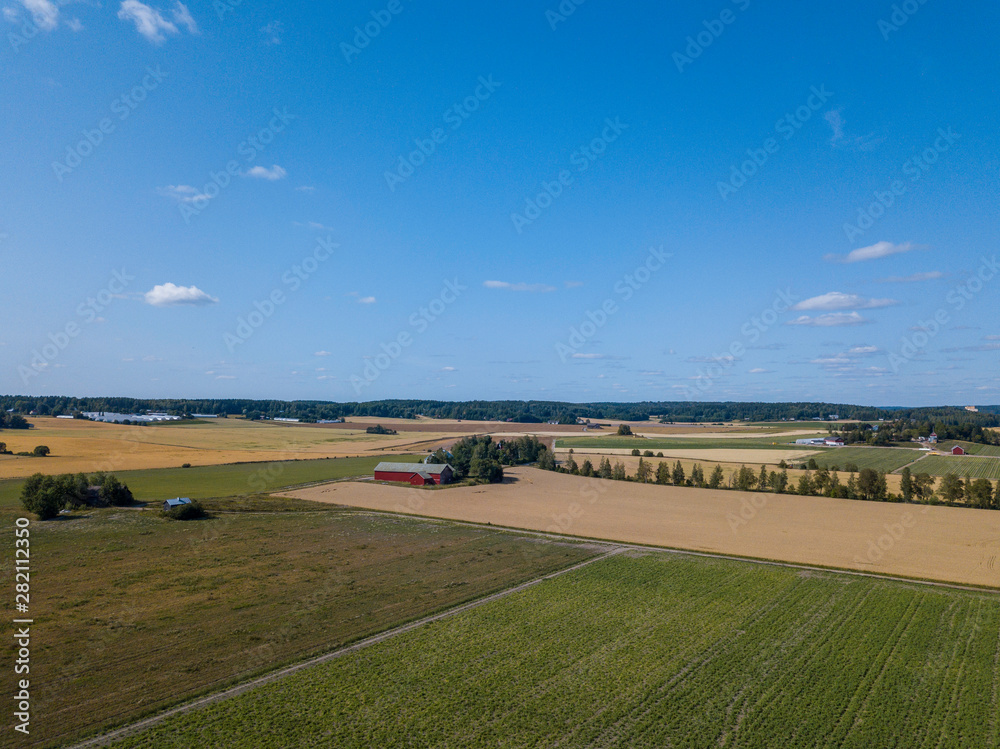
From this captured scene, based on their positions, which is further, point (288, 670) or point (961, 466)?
A: point (961, 466)

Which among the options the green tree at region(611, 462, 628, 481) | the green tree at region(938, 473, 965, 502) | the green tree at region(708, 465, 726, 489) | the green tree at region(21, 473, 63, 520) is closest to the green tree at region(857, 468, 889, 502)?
the green tree at region(938, 473, 965, 502)

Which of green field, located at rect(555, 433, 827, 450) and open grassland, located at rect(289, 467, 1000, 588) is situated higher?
green field, located at rect(555, 433, 827, 450)

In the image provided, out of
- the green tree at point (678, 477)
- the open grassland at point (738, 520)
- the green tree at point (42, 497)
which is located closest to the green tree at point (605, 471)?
the open grassland at point (738, 520)

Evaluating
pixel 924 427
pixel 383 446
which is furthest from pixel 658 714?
pixel 924 427

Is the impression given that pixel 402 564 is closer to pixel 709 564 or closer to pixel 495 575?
pixel 495 575

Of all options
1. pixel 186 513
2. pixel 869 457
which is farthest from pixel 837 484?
pixel 186 513

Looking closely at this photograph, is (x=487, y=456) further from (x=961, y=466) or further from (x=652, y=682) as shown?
(x=961, y=466)

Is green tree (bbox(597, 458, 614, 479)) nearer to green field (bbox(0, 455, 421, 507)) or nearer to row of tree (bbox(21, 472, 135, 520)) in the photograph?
green field (bbox(0, 455, 421, 507))
